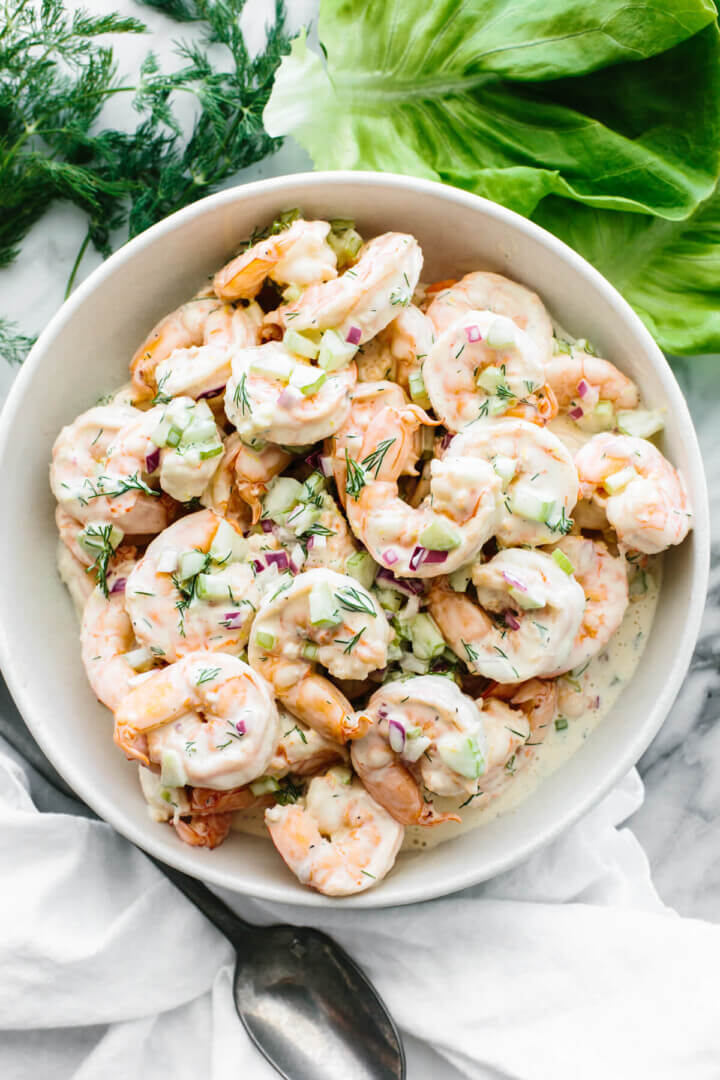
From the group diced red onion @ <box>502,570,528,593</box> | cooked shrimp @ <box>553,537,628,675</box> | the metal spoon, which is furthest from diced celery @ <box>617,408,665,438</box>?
the metal spoon

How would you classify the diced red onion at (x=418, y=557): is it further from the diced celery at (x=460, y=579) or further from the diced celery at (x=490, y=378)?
the diced celery at (x=490, y=378)

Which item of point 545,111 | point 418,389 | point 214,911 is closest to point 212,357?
point 418,389

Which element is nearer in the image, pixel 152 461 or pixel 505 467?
pixel 505 467

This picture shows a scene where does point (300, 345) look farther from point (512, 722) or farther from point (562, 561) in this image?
point (512, 722)

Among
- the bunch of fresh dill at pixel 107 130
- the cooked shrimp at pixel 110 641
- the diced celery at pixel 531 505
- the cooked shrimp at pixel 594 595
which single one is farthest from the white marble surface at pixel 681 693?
the diced celery at pixel 531 505

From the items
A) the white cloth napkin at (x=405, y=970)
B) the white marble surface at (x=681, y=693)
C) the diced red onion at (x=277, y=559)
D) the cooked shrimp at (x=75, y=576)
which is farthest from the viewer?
the white marble surface at (x=681, y=693)

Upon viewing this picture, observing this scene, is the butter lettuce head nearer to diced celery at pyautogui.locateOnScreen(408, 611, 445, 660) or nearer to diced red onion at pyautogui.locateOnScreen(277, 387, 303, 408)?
diced red onion at pyautogui.locateOnScreen(277, 387, 303, 408)
